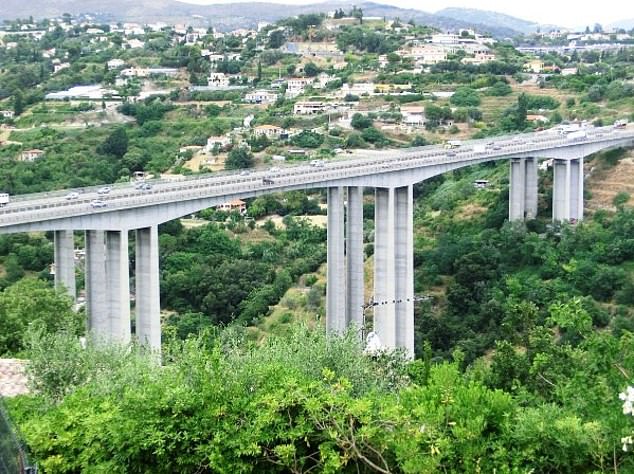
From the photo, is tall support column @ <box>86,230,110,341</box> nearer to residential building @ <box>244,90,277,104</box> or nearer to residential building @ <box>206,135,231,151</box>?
residential building @ <box>206,135,231,151</box>

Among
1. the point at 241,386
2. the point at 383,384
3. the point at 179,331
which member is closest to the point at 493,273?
the point at 179,331

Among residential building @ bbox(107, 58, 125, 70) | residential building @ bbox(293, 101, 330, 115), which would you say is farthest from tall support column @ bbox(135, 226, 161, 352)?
residential building @ bbox(107, 58, 125, 70)

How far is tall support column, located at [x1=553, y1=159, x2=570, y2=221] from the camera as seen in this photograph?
4788 cm

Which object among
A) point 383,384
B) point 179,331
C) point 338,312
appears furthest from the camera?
point 179,331

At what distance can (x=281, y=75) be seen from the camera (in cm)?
9269

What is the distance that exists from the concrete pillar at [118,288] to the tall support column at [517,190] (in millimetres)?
22838

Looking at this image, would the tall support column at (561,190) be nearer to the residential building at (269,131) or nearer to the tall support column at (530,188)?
the tall support column at (530,188)

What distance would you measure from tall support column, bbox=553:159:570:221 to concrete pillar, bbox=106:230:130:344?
23.6 metres

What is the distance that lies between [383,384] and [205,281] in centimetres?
2773

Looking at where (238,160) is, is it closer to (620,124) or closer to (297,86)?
(620,124)

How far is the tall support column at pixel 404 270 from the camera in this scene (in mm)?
37125

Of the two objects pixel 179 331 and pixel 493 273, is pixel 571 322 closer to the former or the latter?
pixel 179 331

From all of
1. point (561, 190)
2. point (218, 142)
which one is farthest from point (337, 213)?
point (218, 142)

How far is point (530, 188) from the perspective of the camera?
48.4 meters
